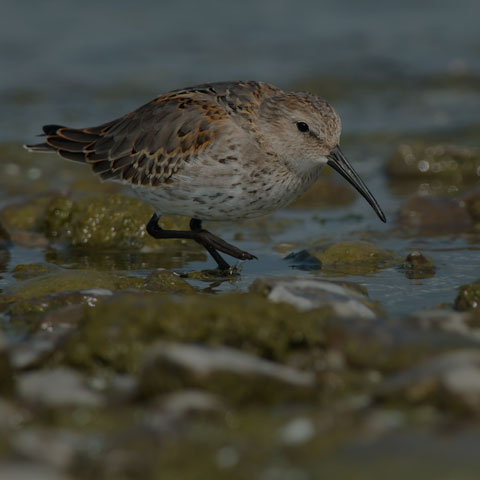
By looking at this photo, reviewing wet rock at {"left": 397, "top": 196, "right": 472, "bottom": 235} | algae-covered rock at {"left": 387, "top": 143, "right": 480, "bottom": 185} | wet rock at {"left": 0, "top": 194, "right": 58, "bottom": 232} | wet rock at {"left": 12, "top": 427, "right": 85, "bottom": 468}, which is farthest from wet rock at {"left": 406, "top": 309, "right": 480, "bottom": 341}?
algae-covered rock at {"left": 387, "top": 143, "right": 480, "bottom": 185}

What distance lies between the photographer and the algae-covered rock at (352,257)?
7.85 metres

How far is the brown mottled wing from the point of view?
7641mm

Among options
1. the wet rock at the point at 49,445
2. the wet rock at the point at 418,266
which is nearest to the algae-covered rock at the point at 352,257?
the wet rock at the point at 418,266

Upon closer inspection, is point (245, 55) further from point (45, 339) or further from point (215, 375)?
point (215, 375)

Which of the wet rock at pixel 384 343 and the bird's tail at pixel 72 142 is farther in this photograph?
the bird's tail at pixel 72 142

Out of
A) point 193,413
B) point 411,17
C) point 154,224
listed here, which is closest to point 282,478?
point 193,413

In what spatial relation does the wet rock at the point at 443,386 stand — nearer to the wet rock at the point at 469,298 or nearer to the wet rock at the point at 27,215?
the wet rock at the point at 469,298

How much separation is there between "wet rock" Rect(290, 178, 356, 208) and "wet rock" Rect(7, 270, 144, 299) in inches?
157

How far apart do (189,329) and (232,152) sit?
2770 millimetres

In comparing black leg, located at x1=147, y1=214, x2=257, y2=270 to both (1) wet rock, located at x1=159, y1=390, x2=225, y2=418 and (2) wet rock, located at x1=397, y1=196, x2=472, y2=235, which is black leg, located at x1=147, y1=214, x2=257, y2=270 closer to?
(2) wet rock, located at x1=397, y1=196, x2=472, y2=235

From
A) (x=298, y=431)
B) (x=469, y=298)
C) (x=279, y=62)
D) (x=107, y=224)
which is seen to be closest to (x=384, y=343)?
(x=298, y=431)

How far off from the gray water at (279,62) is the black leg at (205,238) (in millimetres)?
1103

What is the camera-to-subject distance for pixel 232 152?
291 inches

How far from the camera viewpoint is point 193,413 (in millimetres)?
4223
